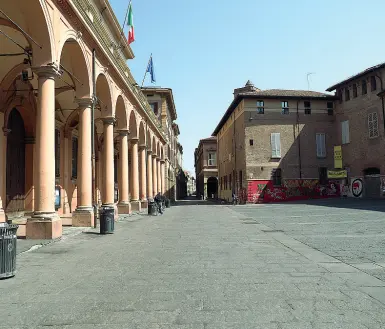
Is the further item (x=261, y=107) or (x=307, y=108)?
(x=307, y=108)

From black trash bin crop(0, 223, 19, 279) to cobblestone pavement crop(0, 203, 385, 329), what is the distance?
0.53ft

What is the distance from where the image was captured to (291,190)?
39.3 meters

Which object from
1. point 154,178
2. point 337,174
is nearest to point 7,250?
point 154,178

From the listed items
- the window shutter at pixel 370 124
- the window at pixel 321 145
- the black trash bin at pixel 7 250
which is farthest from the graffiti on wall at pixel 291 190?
the black trash bin at pixel 7 250

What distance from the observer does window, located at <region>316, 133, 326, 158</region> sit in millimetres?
40531

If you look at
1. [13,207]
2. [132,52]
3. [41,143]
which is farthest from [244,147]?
[41,143]

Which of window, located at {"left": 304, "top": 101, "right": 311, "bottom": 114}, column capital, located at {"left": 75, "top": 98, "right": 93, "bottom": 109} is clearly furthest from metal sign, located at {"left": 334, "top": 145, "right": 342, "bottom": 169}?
column capital, located at {"left": 75, "top": 98, "right": 93, "bottom": 109}

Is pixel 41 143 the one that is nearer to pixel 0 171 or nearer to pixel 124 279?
pixel 0 171

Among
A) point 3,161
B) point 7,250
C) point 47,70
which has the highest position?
point 47,70

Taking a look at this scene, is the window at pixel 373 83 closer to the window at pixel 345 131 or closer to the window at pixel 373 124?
the window at pixel 373 124

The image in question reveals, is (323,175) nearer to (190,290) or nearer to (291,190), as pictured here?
(291,190)

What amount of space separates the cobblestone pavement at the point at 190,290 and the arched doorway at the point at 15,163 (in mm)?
8153

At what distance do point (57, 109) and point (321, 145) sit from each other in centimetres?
2956

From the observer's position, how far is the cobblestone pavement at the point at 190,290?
4.32 meters
